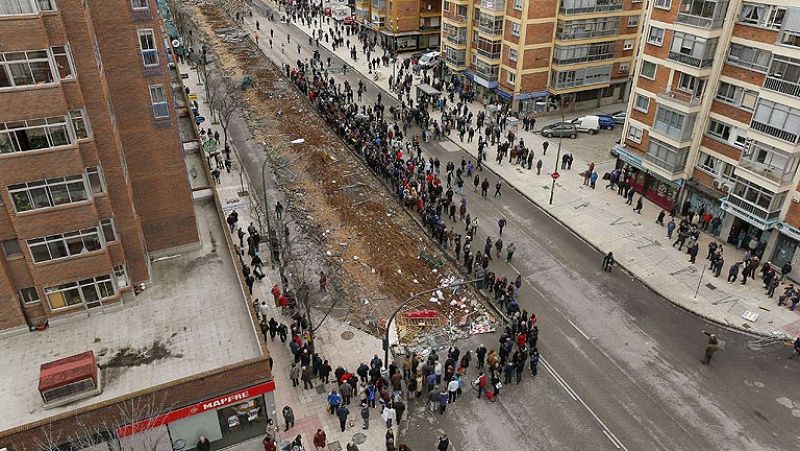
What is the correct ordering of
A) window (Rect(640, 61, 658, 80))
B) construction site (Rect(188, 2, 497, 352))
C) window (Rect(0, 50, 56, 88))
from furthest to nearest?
window (Rect(640, 61, 658, 80)) → construction site (Rect(188, 2, 497, 352)) → window (Rect(0, 50, 56, 88))

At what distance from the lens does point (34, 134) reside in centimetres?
1983

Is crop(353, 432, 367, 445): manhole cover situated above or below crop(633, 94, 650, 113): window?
below

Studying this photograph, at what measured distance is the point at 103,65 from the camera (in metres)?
23.5

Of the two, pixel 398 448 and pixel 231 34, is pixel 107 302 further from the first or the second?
pixel 231 34

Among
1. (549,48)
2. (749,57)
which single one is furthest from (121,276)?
(549,48)

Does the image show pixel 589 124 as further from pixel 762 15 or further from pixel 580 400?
pixel 580 400

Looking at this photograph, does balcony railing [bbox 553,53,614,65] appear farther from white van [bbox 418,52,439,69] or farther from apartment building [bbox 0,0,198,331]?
apartment building [bbox 0,0,198,331]

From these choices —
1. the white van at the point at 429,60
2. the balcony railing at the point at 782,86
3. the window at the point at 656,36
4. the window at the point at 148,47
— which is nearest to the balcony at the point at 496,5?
the white van at the point at 429,60

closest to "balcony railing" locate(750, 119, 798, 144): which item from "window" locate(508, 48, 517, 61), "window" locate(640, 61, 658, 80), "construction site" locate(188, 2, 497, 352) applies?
"window" locate(640, 61, 658, 80)

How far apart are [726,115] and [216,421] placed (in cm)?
3265

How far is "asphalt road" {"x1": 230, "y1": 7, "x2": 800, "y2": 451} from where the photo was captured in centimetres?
2331

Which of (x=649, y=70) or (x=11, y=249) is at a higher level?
(x=649, y=70)

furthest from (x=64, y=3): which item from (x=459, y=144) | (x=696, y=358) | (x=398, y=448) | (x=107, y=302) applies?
(x=459, y=144)

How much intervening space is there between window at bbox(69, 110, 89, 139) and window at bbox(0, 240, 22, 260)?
4.81 meters
